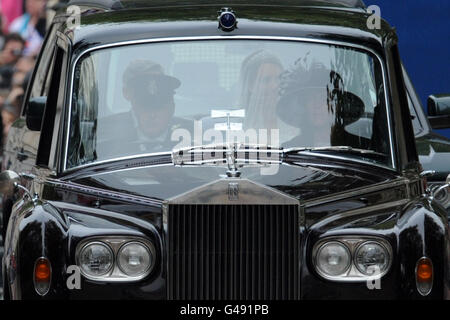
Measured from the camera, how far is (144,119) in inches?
281

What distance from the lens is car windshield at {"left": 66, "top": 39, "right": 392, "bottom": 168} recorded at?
7102 millimetres

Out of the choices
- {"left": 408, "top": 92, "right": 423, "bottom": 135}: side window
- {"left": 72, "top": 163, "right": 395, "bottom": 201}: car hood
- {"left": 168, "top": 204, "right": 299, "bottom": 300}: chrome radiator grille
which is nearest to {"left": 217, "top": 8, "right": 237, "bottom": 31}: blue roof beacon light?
{"left": 72, "top": 163, "right": 395, "bottom": 201}: car hood

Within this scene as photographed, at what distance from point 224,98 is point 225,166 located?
55cm

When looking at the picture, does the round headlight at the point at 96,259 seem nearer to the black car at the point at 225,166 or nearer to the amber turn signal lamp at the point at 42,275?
the black car at the point at 225,166

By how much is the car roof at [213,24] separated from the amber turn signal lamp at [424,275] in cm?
162

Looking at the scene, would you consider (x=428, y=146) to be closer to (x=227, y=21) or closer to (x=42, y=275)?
(x=227, y=21)

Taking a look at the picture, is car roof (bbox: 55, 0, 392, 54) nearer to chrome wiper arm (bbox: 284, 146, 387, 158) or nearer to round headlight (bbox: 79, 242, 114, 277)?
chrome wiper arm (bbox: 284, 146, 387, 158)

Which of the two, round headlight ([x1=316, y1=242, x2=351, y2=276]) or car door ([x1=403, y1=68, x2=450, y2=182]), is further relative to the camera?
car door ([x1=403, y1=68, x2=450, y2=182])

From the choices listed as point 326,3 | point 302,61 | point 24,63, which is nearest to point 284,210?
point 302,61

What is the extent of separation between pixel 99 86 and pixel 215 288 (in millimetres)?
1533

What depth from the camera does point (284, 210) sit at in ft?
20.5

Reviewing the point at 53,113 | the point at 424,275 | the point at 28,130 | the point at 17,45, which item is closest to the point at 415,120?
the point at 28,130

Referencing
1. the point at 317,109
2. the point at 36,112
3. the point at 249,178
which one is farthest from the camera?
the point at 36,112

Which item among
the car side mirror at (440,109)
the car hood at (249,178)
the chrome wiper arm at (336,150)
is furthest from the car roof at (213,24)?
the car side mirror at (440,109)
